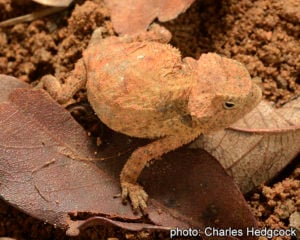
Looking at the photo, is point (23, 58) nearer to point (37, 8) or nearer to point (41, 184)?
point (37, 8)

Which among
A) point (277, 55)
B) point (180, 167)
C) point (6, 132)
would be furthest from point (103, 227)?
point (277, 55)

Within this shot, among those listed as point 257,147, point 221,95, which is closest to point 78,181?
point 221,95

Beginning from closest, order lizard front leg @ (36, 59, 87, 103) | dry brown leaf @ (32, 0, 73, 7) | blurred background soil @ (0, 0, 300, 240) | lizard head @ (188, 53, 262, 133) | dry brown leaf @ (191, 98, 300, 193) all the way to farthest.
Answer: lizard head @ (188, 53, 262, 133) < dry brown leaf @ (191, 98, 300, 193) < lizard front leg @ (36, 59, 87, 103) < blurred background soil @ (0, 0, 300, 240) < dry brown leaf @ (32, 0, 73, 7)

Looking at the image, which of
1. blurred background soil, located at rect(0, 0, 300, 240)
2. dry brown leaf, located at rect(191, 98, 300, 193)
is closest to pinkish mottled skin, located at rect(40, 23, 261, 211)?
dry brown leaf, located at rect(191, 98, 300, 193)

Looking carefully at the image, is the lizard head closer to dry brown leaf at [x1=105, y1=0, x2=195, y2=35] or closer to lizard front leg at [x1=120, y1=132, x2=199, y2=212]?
lizard front leg at [x1=120, y1=132, x2=199, y2=212]

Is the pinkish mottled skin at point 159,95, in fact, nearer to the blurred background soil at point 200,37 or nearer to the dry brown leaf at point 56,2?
the blurred background soil at point 200,37

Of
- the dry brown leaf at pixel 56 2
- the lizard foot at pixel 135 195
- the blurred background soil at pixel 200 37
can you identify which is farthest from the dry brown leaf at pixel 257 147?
the dry brown leaf at pixel 56 2

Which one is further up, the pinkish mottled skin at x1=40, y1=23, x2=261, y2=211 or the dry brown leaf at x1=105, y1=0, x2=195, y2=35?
the dry brown leaf at x1=105, y1=0, x2=195, y2=35
